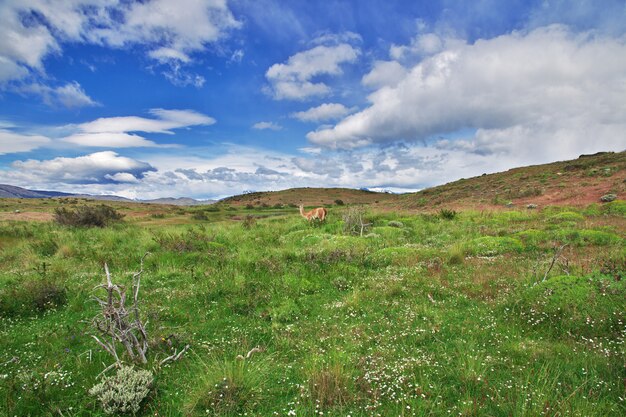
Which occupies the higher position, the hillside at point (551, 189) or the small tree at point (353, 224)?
the hillside at point (551, 189)

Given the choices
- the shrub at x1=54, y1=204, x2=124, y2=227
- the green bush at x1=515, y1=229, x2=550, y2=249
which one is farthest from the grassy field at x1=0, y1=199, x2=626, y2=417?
the shrub at x1=54, y1=204, x2=124, y2=227

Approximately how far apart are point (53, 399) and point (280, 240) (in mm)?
14218

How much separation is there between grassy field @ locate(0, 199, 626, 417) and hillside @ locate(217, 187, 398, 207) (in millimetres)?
55402

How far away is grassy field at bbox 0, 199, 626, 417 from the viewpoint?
14.9ft

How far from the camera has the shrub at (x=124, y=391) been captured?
445 cm

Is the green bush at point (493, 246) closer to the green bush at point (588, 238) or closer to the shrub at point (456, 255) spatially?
the shrub at point (456, 255)

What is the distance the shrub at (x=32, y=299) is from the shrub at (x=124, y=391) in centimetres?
546

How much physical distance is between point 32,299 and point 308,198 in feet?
233

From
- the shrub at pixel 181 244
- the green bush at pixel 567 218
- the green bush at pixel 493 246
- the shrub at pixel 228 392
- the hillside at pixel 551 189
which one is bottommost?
the shrub at pixel 228 392

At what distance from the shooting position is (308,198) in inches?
3123

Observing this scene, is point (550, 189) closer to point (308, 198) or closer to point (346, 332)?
point (346, 332)

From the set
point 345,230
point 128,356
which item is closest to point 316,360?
point 128,356

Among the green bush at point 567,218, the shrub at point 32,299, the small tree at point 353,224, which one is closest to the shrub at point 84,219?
the shrub at point 32,299

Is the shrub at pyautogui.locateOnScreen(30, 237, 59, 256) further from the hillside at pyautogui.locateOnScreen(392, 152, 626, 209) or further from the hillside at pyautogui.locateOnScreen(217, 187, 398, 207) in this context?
the hillside at pyautogui.locateOnScreen(217, 187, 398, 207)
